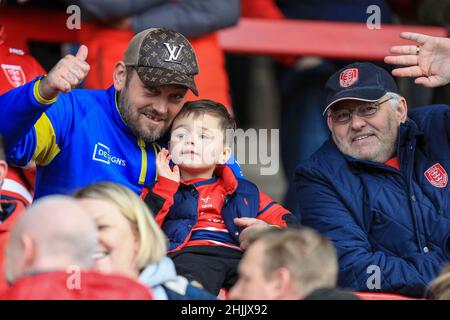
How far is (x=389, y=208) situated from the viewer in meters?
4.04

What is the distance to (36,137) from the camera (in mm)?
3846

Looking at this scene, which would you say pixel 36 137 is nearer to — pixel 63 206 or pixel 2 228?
pixel 2 228

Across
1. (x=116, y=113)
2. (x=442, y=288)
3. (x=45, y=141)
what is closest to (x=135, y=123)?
(x=116, y=113)

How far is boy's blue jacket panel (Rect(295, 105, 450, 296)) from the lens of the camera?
153 inches

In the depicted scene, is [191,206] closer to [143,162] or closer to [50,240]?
[143,162]

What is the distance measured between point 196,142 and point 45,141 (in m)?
0.57

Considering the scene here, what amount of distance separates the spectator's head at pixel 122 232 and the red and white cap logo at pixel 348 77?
1.27m

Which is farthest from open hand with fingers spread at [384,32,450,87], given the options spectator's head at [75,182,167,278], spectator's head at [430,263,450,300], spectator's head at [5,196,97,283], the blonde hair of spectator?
spectator's head at [5,196,97,283]

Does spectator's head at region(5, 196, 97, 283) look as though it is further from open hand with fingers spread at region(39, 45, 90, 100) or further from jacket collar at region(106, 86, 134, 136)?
jacket collar at region(106, 86, 134, 136)

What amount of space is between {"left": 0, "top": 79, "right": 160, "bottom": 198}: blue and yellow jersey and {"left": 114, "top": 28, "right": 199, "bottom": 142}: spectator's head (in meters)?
0.07

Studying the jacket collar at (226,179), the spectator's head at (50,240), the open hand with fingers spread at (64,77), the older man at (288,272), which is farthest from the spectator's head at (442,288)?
the open hand with fingers spread at (64,77)

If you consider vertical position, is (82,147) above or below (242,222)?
above

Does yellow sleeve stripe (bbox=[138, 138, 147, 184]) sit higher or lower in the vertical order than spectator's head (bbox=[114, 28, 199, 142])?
lower

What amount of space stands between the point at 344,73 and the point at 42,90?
1.32 metres
